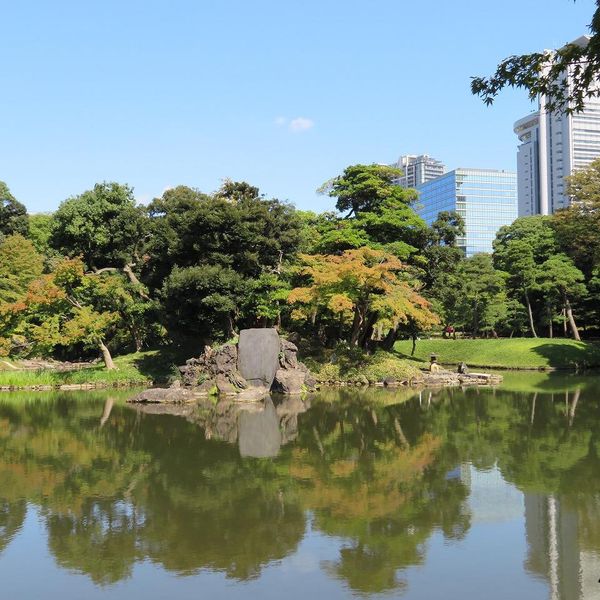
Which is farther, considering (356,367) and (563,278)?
(563,278)

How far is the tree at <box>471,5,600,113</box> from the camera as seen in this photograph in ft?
19.0

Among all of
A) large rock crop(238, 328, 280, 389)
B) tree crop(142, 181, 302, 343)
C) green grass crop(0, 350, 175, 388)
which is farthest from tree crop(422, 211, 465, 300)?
green grass crop(0, 350, 175, 388)

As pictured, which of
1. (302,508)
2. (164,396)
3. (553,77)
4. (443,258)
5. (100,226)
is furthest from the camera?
(443,258)

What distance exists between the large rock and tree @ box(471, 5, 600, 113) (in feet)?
53.0

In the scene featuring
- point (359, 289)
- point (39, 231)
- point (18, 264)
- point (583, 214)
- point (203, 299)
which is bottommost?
point (203, 299)

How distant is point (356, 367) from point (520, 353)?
42.5 feet

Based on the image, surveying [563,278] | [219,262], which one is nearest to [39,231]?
[219,262]

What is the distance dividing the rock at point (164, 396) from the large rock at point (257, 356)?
8.58 ft

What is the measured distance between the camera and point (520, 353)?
34.0 m

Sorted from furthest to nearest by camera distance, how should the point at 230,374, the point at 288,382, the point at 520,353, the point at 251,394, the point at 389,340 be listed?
the point at 520,353 → the point at 389,340 → the point at 288,382 → the point at 230,374 → the point at 251,394

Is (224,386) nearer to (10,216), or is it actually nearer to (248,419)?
(248,419)

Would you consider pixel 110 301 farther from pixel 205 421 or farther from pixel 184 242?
pixel 205 421

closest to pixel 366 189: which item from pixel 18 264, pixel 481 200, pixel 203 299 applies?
pixel 203 299

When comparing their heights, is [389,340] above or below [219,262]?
below
